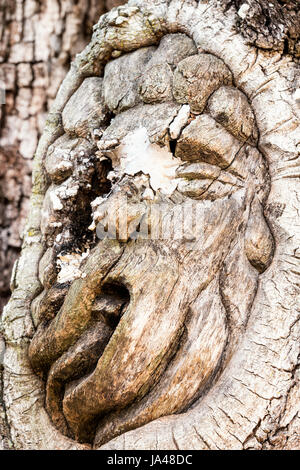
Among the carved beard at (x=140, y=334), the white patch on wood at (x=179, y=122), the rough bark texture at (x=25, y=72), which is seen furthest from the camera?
the rough bark texture at (x=25, y=72)

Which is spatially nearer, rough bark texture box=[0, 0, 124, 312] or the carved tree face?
the carved tree face

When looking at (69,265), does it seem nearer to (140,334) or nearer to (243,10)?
(140,334)

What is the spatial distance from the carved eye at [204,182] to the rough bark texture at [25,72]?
139 cm

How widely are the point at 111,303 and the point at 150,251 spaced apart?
0.20 metres

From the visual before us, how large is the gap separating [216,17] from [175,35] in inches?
6.1

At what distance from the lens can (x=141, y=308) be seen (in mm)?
1446

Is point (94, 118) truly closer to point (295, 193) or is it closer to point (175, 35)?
point (175, 35)

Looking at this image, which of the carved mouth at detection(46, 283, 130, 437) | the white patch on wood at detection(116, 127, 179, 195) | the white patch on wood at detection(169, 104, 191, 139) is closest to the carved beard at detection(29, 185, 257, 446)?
the carved mouth at detection(46, 283, 130, 437)

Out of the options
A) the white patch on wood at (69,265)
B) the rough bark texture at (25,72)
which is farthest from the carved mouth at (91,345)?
the rough bark texture at (25,72)

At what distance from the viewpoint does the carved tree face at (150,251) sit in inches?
57.2

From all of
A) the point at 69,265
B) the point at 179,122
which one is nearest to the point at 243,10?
the point at 179,122

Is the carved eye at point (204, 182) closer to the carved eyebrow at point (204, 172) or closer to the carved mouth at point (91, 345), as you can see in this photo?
the carved eyebrow at point (204, 172)

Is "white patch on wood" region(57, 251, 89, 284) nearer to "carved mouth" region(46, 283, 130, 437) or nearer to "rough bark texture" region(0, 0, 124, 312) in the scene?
"carved mouth" region(46, 283, 130, 437)

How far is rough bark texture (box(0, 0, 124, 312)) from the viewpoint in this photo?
2771 mm
